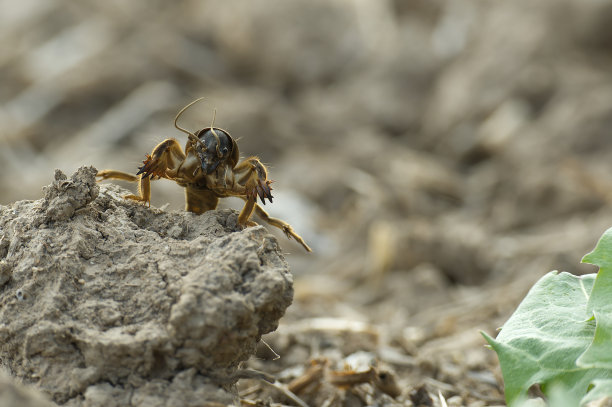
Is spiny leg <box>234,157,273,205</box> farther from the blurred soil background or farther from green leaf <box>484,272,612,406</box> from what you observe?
green leaf <box>484,272,612,406</box>

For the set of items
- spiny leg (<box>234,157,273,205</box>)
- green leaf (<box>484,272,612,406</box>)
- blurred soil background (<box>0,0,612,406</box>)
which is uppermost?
blurred soil background (<box>0,0,612,406</box>)

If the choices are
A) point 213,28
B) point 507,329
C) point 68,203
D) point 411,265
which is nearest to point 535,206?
point 411,265

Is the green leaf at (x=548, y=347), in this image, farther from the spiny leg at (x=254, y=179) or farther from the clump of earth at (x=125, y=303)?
the spiny leg at (x=254, y=179)

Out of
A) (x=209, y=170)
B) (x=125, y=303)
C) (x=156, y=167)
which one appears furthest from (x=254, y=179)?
(x=125, y=303)

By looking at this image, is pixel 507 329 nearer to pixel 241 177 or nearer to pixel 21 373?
pixel 241 177

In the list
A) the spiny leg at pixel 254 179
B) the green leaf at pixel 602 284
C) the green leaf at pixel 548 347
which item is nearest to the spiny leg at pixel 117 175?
the spiny leg at pixel 254 179

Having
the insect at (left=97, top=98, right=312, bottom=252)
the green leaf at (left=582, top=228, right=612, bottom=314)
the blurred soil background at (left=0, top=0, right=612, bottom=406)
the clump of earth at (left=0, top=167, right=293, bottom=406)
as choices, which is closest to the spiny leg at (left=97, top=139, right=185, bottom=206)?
the insect at (left=97, top=98, right=312, bottom=252)
